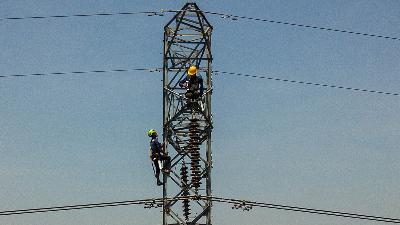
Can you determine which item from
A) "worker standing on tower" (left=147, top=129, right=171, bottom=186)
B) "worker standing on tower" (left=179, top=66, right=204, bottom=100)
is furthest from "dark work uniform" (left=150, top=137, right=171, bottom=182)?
"worker standing on tower" (left=179, top=66, right=204, bottom=100)

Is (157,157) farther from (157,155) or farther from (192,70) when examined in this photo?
(192,70)

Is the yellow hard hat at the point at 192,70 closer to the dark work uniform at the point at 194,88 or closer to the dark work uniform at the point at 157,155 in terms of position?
the dark work uniform at the point at 194,88

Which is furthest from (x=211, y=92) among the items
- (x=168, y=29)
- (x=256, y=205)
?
(x=256, y=205)

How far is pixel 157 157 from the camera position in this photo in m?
32.8

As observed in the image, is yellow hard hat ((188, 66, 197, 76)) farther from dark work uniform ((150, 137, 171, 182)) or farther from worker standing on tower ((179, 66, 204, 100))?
dark work uniform ((150, 137, 171, 182))

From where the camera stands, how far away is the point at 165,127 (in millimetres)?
32844

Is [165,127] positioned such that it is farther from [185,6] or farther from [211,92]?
[185,6]

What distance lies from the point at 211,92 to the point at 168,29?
3.23 metres

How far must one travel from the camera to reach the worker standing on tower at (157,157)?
32656 millimetres

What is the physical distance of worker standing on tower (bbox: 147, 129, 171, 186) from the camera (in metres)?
32.7

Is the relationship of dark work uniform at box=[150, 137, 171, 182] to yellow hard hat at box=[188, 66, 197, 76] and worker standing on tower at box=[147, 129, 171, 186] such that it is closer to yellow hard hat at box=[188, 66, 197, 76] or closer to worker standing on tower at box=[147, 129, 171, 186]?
worker standing on tower at box=[147, 129, 171, 186]

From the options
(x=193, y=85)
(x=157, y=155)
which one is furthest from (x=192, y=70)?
(x=157, y=155)

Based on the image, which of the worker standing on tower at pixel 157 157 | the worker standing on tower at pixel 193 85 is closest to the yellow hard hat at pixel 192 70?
the worker standing on tower at pixel 193 85

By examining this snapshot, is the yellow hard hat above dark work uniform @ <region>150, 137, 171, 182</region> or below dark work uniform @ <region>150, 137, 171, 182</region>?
above
